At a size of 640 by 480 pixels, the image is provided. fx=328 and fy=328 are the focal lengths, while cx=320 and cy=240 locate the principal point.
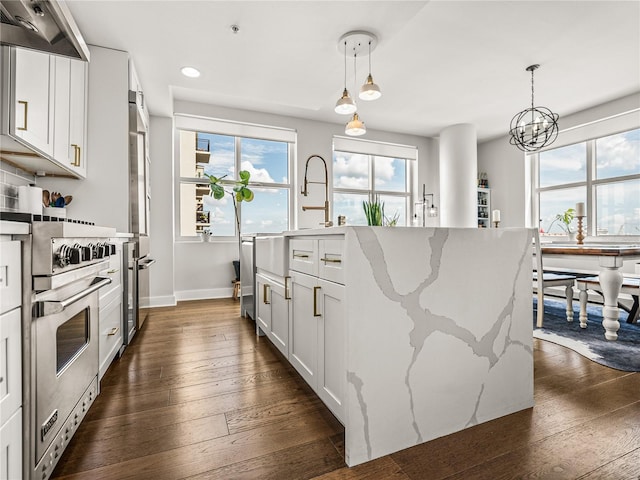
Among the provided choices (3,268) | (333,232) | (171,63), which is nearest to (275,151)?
(171,63)

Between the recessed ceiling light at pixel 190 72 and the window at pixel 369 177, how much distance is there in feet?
8.73

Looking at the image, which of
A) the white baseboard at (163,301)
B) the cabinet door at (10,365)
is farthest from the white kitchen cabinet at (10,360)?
the white baseboard at (163,301)

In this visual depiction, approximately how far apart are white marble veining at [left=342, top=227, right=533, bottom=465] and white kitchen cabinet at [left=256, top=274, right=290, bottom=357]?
81cm

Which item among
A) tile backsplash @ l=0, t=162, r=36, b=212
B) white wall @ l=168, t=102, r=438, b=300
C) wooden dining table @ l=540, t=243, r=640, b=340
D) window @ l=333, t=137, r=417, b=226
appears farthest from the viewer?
window @ l=333, t=137, r=417, b=226

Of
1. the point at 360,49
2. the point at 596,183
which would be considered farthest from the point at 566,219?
the point at 360,49

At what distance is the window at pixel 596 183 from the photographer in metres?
4.39

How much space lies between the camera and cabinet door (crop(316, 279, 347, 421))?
4.15 ft

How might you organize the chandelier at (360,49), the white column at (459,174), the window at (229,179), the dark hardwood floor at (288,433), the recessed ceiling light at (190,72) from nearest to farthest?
the dark hardwood floor at (288,433) < the chandelier at (360,49) < the recessed ceiling light at (190,72) < the window at (229,179) < the white column at (459,174)

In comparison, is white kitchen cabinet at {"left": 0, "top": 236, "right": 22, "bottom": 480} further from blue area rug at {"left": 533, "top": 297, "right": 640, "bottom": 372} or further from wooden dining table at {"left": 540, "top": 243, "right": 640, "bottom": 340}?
wooden dining table at {"left": 540, "top": 243, "right": 640, "bottom": 340}

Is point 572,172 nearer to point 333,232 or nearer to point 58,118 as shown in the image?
point 333,232

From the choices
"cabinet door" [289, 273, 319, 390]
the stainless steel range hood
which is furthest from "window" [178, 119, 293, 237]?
the stainless steel range hood

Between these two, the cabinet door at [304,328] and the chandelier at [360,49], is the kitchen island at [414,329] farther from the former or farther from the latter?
the chandelier at [360,49]

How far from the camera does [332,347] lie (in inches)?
53.2

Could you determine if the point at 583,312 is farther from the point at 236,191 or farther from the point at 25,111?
the point at 25,111
